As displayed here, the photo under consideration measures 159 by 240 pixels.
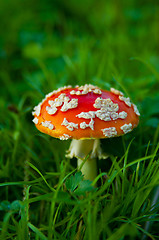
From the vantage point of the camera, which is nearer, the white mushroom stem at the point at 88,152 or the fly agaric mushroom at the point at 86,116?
the fly agaric mushroom at the point at 86,116

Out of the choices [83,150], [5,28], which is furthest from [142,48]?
[83,150]

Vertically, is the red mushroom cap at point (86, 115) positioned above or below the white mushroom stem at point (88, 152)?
above

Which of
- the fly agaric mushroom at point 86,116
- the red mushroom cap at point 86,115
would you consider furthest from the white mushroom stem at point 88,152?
the red mushroom cap at point 86,115

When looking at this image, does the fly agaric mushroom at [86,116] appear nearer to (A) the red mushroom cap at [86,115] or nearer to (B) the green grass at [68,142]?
(A) the red mushroom cap at [86,115]

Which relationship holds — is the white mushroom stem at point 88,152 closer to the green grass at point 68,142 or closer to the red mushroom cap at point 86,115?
the green grass at point 68,142

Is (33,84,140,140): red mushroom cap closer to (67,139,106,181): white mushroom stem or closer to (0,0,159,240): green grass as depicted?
(0,0,159,240): green grass

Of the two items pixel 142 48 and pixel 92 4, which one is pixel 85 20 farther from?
pixel 142 48

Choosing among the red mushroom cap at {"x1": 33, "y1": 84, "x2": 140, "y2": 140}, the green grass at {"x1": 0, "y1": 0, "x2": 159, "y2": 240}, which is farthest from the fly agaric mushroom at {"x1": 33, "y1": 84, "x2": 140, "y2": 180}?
the green grass at {"x1": 0, "y1": 0, "x2": 159, "y2": 240}

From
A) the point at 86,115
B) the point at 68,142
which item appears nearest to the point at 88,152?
the point at 68,142
